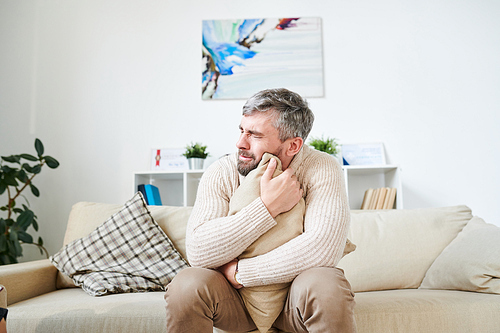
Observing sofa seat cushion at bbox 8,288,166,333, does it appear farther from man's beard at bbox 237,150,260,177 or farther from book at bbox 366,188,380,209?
book at bbox 366,188,380,209

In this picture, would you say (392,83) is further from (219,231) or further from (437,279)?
(219,231)

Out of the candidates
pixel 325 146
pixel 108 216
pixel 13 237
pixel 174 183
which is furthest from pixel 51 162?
pixel 325 146

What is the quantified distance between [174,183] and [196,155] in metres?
0.35

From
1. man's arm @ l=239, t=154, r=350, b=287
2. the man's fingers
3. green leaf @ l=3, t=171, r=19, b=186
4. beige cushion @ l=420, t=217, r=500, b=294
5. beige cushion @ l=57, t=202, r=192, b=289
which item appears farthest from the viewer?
green leaf @ l=3, t=171, r=19, b=186

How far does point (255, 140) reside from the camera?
1.44 metres

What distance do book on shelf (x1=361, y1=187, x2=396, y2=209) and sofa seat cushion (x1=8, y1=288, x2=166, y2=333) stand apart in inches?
63.4

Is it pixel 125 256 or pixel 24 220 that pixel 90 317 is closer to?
pixel 125 256

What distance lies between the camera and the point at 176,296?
114 cm

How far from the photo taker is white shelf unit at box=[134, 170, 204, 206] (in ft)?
9.06

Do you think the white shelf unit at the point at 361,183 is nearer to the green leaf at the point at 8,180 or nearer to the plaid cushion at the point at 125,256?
the plaid cushion at the point at 125,256

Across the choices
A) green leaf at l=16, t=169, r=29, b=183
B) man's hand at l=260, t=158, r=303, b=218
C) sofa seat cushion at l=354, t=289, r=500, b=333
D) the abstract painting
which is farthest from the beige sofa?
the abstract painting

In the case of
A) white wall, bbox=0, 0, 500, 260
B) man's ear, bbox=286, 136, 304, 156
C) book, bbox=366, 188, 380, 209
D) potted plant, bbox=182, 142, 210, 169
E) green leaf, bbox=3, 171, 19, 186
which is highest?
white wall, bbox=0, 0, 500, 260

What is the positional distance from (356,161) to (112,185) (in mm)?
1757

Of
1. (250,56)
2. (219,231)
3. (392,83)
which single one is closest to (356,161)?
(392,83)
